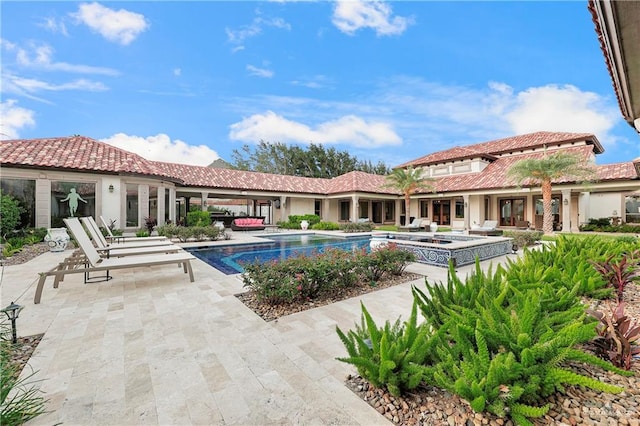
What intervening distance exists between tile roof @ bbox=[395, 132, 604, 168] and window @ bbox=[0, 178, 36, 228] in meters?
28.8

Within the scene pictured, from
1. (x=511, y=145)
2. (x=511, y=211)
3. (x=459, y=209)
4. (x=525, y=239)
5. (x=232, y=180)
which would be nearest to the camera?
(x=525, y=239)

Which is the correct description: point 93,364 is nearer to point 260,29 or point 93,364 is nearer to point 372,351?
point 372,351

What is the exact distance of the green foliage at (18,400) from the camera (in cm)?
211

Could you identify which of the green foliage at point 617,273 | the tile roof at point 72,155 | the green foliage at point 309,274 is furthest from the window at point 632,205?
the tile roof at point 72,155

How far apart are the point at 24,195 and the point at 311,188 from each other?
67.1ft

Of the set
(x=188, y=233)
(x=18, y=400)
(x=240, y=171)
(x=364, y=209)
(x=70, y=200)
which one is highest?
(x=240, y=171)

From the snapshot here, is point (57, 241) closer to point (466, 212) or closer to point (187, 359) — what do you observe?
point (187, 359)

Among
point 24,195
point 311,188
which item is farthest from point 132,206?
point 311,188

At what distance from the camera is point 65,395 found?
261 centimetres

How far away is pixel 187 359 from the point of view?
3221 millimetres

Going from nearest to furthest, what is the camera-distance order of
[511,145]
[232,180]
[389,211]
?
[232,180]
[511,145]
[389,211]

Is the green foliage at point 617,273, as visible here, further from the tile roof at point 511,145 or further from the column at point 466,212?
the tile roof at point 511,145

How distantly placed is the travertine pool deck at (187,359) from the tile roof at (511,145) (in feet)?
79.2

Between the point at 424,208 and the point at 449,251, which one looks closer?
the point at 449,251
